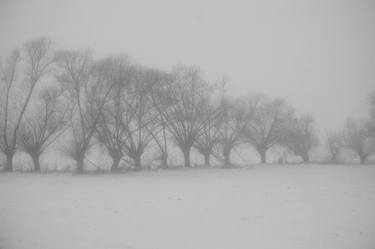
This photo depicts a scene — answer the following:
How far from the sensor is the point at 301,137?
4866 centimetres

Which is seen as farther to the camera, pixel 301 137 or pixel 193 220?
pixel 301 137

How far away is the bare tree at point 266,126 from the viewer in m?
46.7

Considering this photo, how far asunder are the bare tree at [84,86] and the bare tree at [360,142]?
1729 inches

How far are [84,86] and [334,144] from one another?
157 ft

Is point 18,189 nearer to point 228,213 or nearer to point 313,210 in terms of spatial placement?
point 228,213

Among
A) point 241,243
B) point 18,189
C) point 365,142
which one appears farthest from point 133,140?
point 365,142

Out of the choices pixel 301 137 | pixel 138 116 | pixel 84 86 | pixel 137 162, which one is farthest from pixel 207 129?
pixel 301 137

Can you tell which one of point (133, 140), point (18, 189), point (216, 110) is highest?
point (216, 110)

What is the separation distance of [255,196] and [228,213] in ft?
11.8

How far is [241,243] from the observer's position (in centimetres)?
774

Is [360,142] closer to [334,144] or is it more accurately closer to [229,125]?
[334,144]

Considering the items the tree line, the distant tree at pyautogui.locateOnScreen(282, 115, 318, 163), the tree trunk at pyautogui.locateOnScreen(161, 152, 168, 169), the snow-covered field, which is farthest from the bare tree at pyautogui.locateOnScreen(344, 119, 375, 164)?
the snow-covered field

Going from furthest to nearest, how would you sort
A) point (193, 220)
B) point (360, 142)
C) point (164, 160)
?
point (360, 142), point (164, 160), point (193, 220)

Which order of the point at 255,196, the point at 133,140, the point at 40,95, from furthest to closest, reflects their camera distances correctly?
1. the point at 133,140
2. the point at 40,95
3. the point at 255,196
